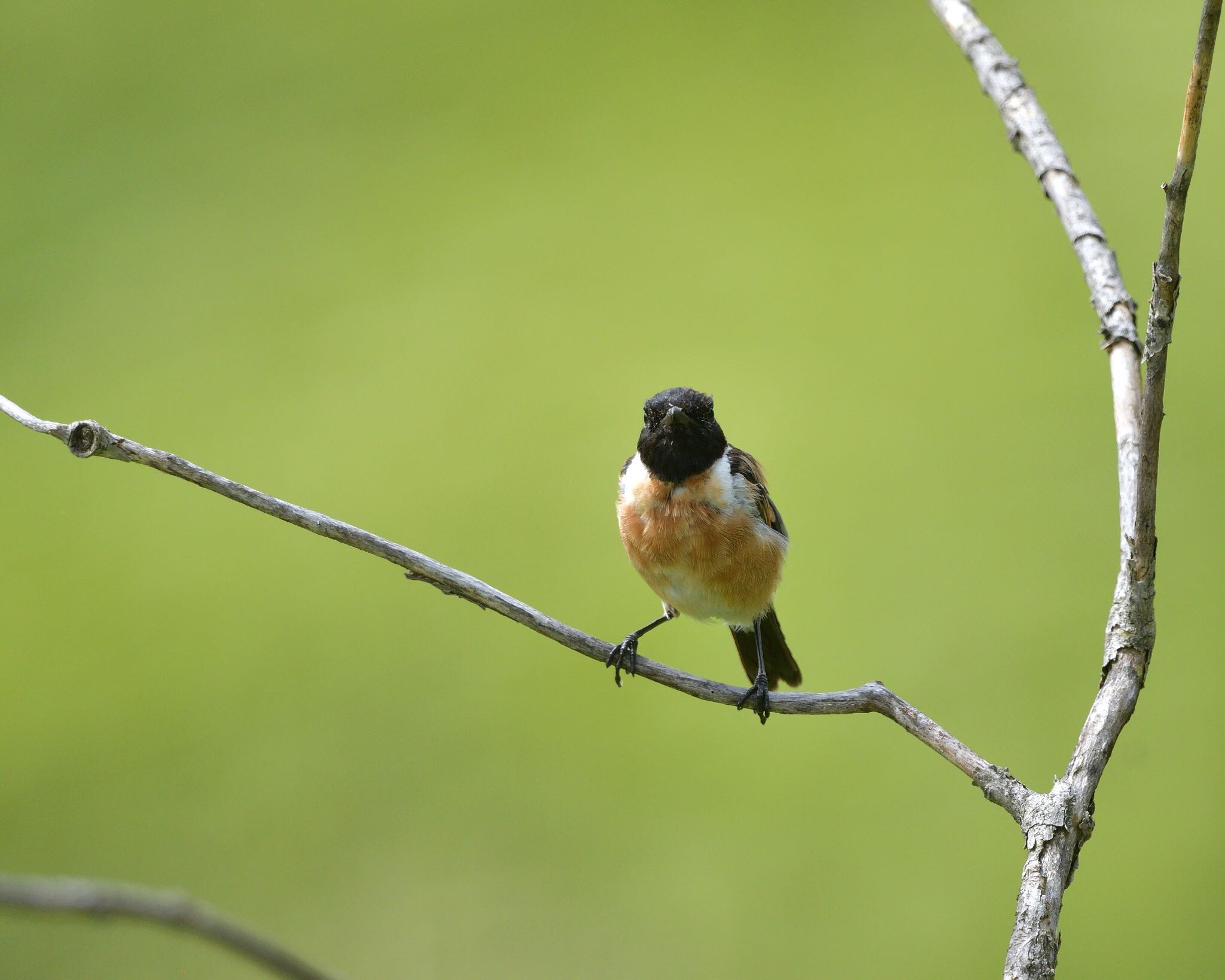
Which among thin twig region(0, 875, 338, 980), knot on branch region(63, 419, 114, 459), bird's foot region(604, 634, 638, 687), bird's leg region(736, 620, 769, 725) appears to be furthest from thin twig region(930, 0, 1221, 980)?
knot on branch region(63, 419, 114, 459)

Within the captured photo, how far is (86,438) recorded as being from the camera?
1.12 m

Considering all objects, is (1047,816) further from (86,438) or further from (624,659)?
(86,438)

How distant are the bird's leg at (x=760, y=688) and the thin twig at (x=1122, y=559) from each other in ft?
1.25

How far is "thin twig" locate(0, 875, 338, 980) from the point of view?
367 mm

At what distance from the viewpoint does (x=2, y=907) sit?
0.38 meters

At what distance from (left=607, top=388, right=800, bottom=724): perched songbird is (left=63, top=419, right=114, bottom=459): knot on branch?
2.74ft

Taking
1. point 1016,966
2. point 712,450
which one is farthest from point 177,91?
point 1016,966

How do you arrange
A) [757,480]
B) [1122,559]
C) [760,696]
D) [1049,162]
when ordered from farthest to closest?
[757,480]
[1049,162]
[760,696]
[1122,559]

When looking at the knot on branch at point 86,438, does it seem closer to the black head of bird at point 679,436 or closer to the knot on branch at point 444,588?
the knot on branch at point 444,588

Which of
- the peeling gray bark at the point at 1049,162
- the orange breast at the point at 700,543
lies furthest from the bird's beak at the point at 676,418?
→ the peeling gray bark at the point at 1049,162

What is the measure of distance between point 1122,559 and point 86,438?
116cm

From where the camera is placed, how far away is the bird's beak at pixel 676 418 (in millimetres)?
1626

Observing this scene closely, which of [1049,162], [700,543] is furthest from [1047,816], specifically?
[1049,162]

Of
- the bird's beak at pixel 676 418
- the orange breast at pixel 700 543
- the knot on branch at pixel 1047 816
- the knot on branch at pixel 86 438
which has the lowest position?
the knot on branch at pixel 1047 816
